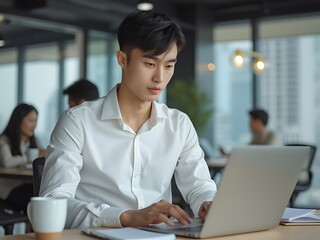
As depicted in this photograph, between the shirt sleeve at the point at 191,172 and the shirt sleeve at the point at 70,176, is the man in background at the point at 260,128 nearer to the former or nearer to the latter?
the shirt sleeve at the point at 191,172

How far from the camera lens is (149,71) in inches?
75.1

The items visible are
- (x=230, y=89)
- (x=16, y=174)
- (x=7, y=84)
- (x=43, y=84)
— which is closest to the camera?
(x=16, y=174)

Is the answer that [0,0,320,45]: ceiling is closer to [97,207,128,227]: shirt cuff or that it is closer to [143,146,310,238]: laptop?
[97,207,128,227]: shirt cuff

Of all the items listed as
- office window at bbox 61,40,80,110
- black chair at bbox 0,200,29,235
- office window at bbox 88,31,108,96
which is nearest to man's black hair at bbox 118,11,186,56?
black chair at bbox 0,200,29,235

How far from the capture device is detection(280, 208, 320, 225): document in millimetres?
1733

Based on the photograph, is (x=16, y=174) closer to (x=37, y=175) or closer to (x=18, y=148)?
(x=18, y=148)

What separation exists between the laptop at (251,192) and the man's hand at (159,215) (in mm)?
22

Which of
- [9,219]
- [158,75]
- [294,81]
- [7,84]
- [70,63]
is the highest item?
[70,63]

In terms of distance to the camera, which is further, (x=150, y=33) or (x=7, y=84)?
(x=7, y=84)

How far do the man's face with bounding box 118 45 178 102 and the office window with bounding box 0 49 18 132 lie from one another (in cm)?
563

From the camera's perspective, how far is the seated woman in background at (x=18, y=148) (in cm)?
420

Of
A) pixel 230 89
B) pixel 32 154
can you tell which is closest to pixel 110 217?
pixel 32 154

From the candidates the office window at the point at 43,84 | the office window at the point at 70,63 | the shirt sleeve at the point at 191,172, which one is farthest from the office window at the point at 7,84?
the shirt sleeve at the point at 191,172

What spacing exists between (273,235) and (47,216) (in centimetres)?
64
